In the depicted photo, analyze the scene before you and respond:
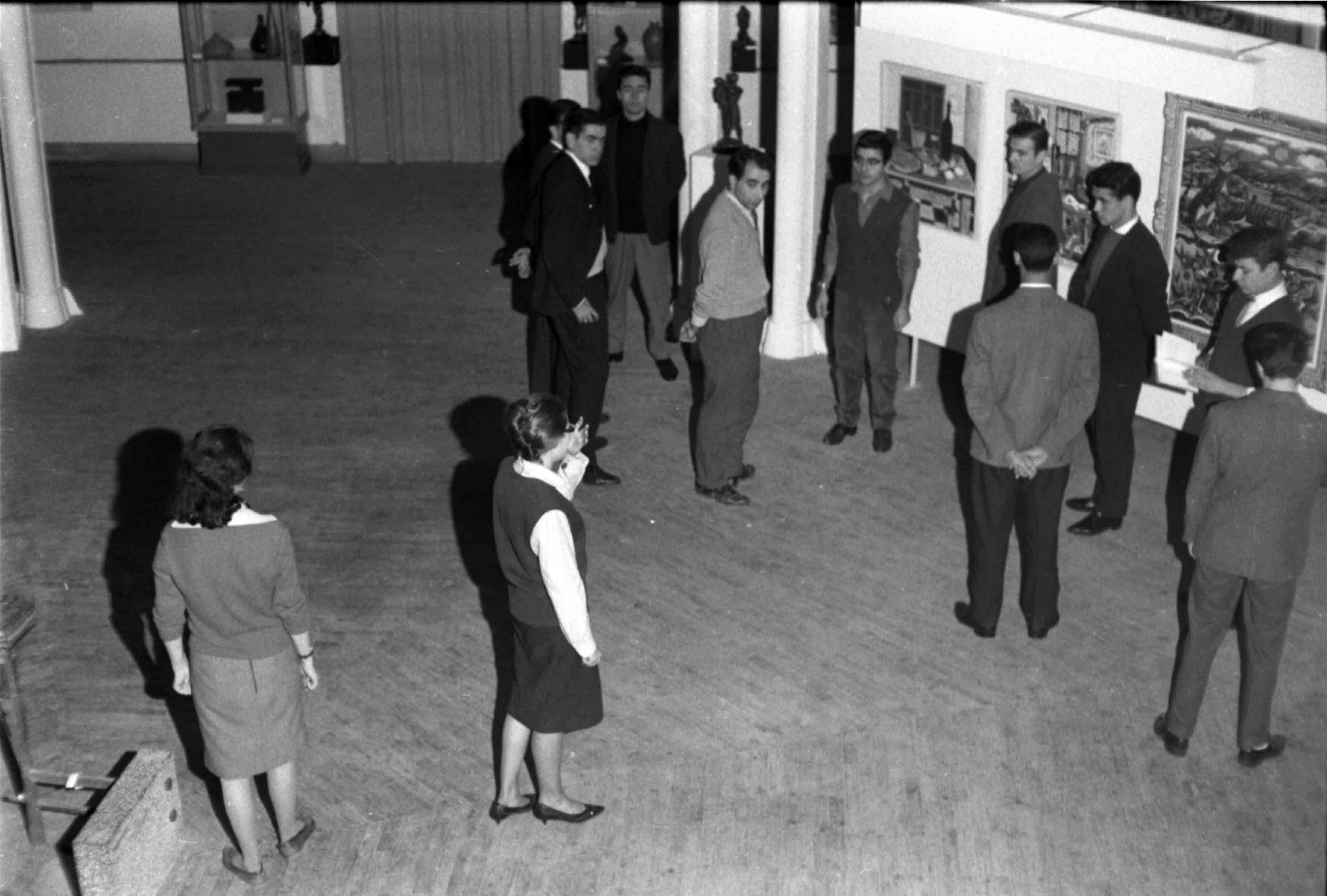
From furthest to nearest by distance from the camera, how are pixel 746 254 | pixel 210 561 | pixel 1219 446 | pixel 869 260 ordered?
pixel 869 260
pixel 746 254
pixel 1219 446
pixel 210 561

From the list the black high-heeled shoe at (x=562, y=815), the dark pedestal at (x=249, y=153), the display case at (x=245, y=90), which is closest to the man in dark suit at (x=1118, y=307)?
the black high-heeled shoe at (x=562, y=815)

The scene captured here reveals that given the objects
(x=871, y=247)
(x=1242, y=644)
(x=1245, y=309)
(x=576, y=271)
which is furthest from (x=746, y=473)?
(x=1242, y=644)

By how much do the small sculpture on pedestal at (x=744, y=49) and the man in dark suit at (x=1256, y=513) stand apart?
816cm

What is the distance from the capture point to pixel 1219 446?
217 inches

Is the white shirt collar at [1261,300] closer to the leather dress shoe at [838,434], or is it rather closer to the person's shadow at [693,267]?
the leather dress shoe at [838,434]

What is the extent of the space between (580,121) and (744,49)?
616 cm

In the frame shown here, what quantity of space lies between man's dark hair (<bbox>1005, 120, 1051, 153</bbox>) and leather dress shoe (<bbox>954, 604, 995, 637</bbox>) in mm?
2141

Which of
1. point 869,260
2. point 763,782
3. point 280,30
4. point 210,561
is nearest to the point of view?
point 210,561

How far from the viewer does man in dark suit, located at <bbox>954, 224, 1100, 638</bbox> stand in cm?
623

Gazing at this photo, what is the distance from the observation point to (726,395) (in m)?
7.90

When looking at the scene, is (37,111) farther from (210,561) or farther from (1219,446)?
(1219,446)

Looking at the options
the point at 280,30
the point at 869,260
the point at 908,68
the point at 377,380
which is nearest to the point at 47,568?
the point at 377,380

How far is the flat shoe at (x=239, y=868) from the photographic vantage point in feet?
18.2

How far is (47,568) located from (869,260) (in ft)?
13.3
